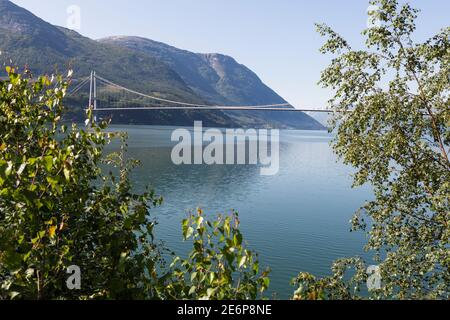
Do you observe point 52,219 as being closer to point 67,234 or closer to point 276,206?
point 67,234

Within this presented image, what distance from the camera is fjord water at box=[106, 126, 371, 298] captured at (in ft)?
75.7

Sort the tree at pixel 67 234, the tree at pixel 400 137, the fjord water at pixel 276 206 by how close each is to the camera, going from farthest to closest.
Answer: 1. the fjord water at pixel 276 206
2. the tree at pixel 400 137
3. the tree at pixel 67 234

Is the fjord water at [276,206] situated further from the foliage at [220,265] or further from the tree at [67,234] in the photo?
the foliage at [220,265]

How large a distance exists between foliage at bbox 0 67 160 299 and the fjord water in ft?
17.9

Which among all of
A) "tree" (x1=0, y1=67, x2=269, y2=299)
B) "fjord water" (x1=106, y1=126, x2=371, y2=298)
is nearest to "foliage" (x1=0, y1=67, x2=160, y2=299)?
"tree" (x1=0, y1=67, x2=269, y2=299)

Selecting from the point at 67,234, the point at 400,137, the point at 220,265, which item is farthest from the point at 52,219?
the point at 400,137

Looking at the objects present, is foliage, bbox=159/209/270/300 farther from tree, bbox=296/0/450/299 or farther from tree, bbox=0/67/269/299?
tree, bbox=296/0/450/299

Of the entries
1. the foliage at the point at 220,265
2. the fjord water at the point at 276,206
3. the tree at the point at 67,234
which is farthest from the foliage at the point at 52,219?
the fjord water at the point at 276,206

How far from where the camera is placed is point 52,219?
3.47 meters

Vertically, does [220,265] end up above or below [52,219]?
below

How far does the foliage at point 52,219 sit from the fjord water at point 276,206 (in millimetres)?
5462

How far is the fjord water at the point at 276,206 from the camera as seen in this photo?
23.1 meters

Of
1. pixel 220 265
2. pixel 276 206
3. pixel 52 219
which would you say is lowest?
pixel 276 206

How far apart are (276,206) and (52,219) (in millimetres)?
33476
